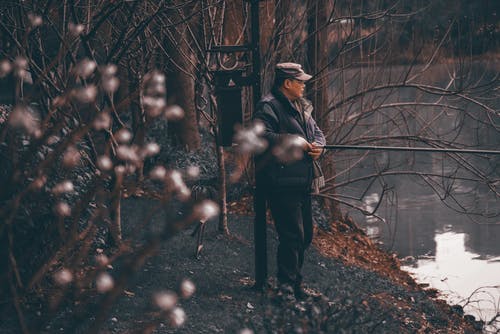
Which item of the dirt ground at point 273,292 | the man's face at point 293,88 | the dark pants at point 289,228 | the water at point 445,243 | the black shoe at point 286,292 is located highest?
the man's face at point 293,88

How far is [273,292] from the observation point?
6.74 metres

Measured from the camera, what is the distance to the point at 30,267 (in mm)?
6051

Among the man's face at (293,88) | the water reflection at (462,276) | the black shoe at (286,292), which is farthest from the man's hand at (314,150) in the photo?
the water reflection at (462,276)

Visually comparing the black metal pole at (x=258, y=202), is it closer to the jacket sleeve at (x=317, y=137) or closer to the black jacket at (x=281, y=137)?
the black jacket at (x=281, y=137)

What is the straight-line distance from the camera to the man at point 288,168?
6504 mm

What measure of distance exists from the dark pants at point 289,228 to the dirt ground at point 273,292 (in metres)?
0.22

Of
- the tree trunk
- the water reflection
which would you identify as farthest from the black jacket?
the tree trunk

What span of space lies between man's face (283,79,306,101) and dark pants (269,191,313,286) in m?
0.83


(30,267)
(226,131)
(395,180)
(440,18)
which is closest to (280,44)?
(226,131)

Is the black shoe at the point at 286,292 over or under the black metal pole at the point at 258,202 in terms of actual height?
under

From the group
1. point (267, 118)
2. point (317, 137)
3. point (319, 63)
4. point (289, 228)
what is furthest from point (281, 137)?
point (319, 63)

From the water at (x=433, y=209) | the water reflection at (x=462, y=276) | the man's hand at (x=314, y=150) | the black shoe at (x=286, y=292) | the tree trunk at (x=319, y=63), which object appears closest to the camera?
the black shoe at (x=286, y=292)

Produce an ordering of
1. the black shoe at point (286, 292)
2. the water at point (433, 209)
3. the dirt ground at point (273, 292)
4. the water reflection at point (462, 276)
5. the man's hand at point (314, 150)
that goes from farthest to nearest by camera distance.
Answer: the water at point (433, 209), the water reflection at point (462, 276), the man's hand at point (314, 150), the black shoe at point (286, 292), the dirt ground at point (273, 292)

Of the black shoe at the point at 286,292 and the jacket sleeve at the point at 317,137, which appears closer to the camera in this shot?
the black shoe at the point at 286,292
